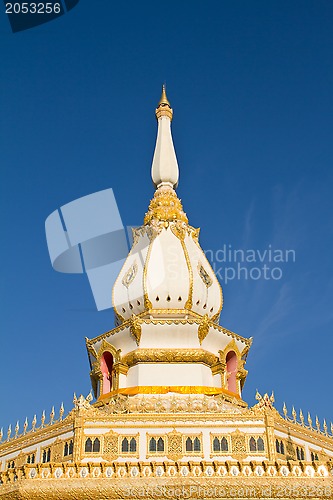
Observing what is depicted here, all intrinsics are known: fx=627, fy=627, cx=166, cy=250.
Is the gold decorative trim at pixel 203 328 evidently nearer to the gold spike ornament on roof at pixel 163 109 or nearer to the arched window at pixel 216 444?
the arched window at pixel 216 444

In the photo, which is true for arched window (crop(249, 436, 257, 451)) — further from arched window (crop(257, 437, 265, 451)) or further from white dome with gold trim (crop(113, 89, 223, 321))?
white dome with gold trim (crop(113, 89, 223, 321))

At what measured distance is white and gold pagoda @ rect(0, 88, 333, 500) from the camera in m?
17.3

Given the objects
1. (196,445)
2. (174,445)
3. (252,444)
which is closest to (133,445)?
(174,445)

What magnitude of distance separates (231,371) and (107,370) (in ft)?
16.8

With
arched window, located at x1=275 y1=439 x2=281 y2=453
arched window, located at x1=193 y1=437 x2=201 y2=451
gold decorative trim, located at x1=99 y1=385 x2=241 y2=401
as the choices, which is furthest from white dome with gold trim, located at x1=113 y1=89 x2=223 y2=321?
arched window, located at x1=275 y1=439 x2=281 y2=453

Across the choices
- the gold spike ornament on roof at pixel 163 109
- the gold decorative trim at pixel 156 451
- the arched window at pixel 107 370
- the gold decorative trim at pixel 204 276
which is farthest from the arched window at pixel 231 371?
the gold spike ornament on roof at pixel 163 109

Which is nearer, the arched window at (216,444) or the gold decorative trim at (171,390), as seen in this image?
the arched window at (216,444)

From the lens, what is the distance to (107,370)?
25.8m

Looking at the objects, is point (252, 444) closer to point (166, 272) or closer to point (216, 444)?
point (216, 444)

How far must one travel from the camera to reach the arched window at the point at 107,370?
2528 centimetres

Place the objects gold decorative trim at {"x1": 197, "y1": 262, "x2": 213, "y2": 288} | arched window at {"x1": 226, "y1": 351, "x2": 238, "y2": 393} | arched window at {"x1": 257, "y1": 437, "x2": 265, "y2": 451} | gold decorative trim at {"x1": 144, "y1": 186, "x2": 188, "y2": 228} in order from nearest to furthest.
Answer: arched window at {"x1": 257, "y1": 437, "x2": 265, "y2": 451}, arched window at {"x1": 226, "y1": 351, "x2": 238, "y2": 393}, gold decorative trim at {"x1": 197, "y1": 262, "x2": 213, "y2": 288}, gold decorative trim at {"x1": 144, "y1": 186, "x2": 188, "y2": 228}

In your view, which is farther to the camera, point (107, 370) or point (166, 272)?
point (166, 272)

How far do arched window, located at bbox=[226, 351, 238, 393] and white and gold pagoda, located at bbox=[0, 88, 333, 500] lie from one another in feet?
0.14

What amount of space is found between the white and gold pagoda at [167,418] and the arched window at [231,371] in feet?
0.14
